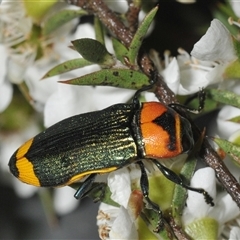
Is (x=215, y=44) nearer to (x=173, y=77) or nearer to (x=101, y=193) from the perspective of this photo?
(x=173, y=77)

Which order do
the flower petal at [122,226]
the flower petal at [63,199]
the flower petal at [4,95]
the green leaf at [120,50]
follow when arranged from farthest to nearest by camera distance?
1. the flower petal at [63,199]
2. the flower petal at [4,95]
3. the green leaf at [120,50]
4. the flower petal at [122,226]

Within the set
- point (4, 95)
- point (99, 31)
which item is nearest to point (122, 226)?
point (99, 31)

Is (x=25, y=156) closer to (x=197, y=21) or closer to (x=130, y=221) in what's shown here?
(x=130, y=221)

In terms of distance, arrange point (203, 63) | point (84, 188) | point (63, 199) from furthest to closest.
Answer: point (63, 199) → point (203, 63) → point (84, 188)

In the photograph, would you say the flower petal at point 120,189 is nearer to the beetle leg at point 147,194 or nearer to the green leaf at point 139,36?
the beetle leg at point 147,194

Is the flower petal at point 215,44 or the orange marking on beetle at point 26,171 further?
the orange marking on beetle at point 26,171

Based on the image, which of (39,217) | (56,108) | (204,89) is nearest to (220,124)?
(204,89)

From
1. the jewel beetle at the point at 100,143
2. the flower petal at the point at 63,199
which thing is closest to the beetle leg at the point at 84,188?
the jewel beetle at the point at 100,143
